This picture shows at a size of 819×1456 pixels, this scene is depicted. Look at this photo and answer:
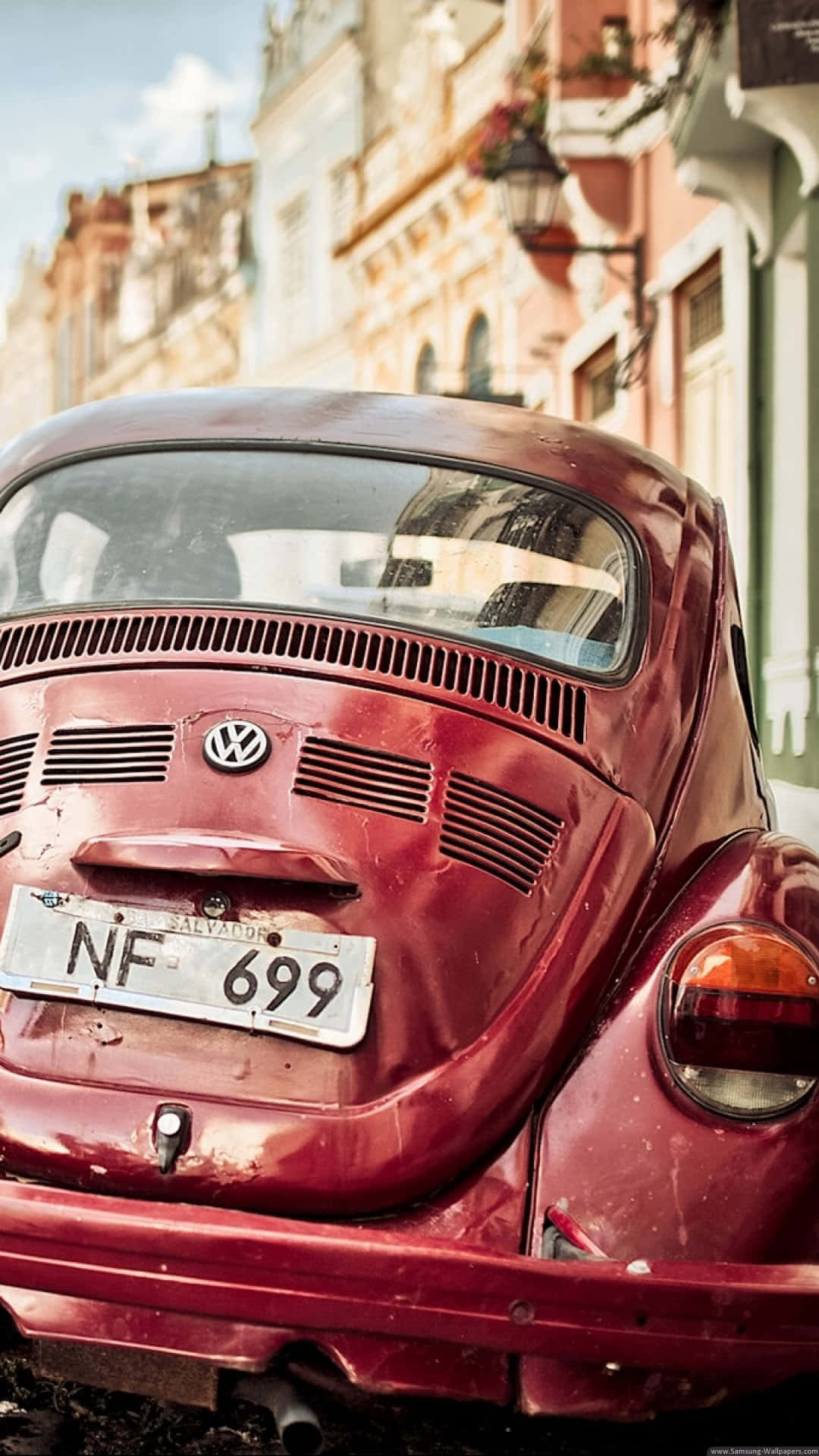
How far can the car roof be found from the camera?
13.1 feet

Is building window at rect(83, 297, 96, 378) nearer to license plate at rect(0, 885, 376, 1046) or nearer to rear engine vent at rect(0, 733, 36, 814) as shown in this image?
rear engine vent at rect(0, 733, 36, 814)

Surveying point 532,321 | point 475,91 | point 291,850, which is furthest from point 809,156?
point 475,91

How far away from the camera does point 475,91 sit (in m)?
22.4

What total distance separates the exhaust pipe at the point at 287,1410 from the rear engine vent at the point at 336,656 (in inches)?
45.3

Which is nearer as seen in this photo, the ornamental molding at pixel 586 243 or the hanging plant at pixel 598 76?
the hanging plant at pixel 598 76

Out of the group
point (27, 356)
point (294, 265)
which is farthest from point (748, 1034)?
point (27, 356)

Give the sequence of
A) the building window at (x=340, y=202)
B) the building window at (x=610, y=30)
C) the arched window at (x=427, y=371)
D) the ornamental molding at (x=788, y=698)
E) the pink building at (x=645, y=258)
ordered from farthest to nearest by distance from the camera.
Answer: the building window at (x=340, y=202) → the arched window at (x=427, y=371) → the building window at (x=610, y=30) → the pink building at (x=645, y=258) → the ornamental molding at (x=788, y=698)

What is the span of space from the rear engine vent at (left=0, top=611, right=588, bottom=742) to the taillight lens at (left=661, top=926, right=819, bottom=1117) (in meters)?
0.55

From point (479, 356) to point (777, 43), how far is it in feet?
46.8

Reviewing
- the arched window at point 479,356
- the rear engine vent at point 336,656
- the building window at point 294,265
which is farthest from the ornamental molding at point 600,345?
the building window at point 294,265

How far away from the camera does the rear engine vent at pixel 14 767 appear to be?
3.24 metres

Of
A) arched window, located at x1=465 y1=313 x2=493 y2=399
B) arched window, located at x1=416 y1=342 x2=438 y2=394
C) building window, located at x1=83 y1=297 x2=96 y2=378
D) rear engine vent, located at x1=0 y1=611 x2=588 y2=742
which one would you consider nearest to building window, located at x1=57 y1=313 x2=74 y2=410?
building window, located at x1=83 y1=297 x2=96 y2=378

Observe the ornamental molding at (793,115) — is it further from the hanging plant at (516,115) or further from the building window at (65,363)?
the building window at (65,363)

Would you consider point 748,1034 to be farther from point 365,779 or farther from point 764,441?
point 764,441
